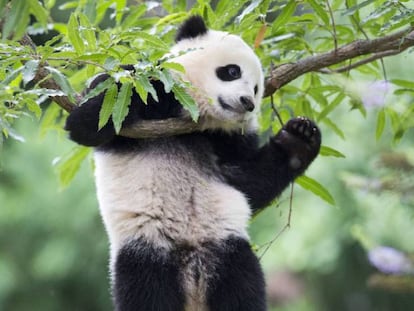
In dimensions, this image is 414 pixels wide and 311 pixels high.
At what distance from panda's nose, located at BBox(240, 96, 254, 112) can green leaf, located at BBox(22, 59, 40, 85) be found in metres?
1.04

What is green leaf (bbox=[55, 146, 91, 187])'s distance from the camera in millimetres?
3876

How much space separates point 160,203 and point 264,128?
89cm

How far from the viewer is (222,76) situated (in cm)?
341

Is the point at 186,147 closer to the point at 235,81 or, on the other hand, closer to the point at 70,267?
the point at 235,81

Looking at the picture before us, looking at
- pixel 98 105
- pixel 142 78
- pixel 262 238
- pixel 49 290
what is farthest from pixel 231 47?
pixel 49 290

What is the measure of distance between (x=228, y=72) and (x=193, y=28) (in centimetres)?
28

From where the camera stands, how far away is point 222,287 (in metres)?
3.18

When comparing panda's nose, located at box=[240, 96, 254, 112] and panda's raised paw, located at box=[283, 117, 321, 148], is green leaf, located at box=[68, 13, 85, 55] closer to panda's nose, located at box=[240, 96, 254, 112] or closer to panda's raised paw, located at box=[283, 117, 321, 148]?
panda's nose, located at box=[240, 96, 254, 112]

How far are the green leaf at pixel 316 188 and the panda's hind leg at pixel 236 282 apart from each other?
1.88ft

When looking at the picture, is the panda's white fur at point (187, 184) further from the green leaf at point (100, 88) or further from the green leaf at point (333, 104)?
the green leaf at point (100, 88)

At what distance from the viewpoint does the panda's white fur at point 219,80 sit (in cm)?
332

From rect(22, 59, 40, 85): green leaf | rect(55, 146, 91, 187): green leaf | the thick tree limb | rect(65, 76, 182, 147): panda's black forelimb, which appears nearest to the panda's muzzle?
the thick tree limb

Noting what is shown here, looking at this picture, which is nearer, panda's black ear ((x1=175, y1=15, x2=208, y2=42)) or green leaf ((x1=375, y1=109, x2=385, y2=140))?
panda's black ear ((x1=175, y1=15, x2=208, y2=42))

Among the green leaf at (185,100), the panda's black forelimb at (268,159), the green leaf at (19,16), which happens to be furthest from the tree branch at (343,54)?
the green leaf at (19,16)
